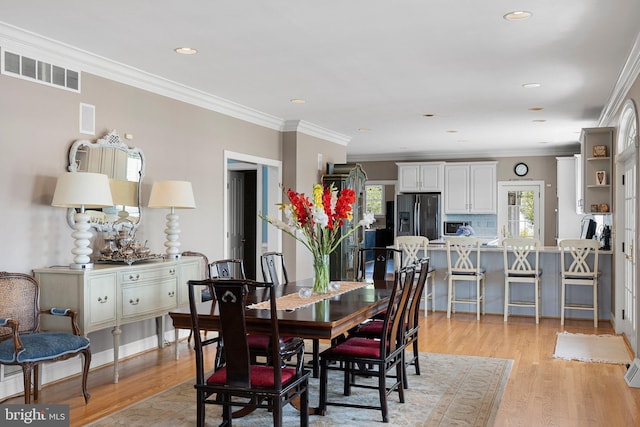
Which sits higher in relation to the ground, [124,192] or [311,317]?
[124,192]

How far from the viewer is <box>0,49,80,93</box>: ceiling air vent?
4255 mm

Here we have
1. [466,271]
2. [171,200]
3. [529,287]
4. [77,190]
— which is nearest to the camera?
[77,190]

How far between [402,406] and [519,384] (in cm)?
111

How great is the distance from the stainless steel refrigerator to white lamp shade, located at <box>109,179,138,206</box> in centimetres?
757

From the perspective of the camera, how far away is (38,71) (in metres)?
4.48

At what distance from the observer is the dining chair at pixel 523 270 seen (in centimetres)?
703

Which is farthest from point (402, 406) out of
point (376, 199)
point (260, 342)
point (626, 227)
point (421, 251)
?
point (376, 199)

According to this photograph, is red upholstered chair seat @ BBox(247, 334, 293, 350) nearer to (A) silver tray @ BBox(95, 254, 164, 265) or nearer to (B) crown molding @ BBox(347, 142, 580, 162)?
(A) silver tray @ BBox(95, 254, 164, 265)

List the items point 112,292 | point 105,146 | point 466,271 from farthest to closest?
1. point 466,271
2. point 105,146
3. point 112,292

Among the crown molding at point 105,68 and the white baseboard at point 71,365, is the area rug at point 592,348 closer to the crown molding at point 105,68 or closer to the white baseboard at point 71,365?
the white baseboard at point 71,365

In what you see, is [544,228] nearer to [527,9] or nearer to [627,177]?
[627,177]

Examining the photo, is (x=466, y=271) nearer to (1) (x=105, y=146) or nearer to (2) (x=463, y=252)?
(2) (x=463, y=252)

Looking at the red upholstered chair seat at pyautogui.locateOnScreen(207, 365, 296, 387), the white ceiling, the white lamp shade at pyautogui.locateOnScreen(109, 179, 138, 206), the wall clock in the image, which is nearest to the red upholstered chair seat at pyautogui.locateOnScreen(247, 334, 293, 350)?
the red upholstered chair seat at pyautogui.locateOnScreen(207, 365, 296, 387)

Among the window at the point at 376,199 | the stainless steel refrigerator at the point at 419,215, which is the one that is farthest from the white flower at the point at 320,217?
the window at the point at 376,199
